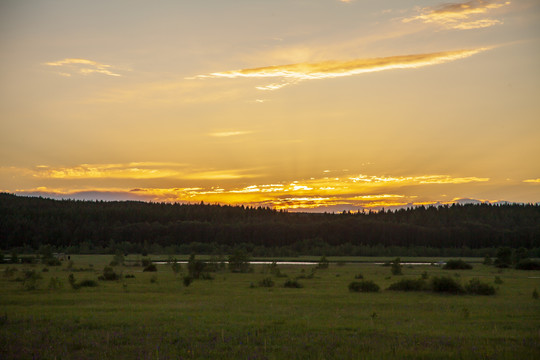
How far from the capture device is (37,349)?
51.5ft

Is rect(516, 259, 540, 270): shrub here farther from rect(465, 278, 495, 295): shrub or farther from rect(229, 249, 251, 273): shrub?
rect(465, 278, 495, 295): shrub

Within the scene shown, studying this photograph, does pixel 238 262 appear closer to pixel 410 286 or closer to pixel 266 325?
pixel 410 286

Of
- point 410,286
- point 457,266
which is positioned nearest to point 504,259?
point 457,266

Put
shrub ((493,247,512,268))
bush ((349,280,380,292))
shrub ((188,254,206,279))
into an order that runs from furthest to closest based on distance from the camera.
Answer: shrub ((493,247,512,268)) → shrub ((188,254,206,279)) → bush ((349,280,380,292))

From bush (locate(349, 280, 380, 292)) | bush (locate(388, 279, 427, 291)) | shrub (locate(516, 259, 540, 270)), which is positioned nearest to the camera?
bush (locate(349, 280, 380, 292))

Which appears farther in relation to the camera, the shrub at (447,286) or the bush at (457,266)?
the bush at (457,266)

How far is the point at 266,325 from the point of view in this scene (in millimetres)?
20359

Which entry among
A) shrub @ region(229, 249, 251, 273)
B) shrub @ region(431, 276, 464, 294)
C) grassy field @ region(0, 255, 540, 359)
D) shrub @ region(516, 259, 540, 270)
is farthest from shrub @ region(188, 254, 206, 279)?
shrub @ region(516, 259, 540, 270)

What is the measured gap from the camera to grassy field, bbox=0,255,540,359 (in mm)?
15461

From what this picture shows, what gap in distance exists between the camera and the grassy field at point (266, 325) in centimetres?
1546

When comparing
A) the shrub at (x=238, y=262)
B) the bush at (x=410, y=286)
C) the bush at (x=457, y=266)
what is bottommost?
the bush at (x=457, y=266)

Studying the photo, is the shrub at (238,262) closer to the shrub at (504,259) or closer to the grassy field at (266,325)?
the grassy field at (266,325)

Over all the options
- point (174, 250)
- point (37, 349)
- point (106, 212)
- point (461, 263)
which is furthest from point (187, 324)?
point (106, 212)

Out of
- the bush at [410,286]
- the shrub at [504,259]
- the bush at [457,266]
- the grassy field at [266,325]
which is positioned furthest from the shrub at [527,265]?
the bush at [410,286]
